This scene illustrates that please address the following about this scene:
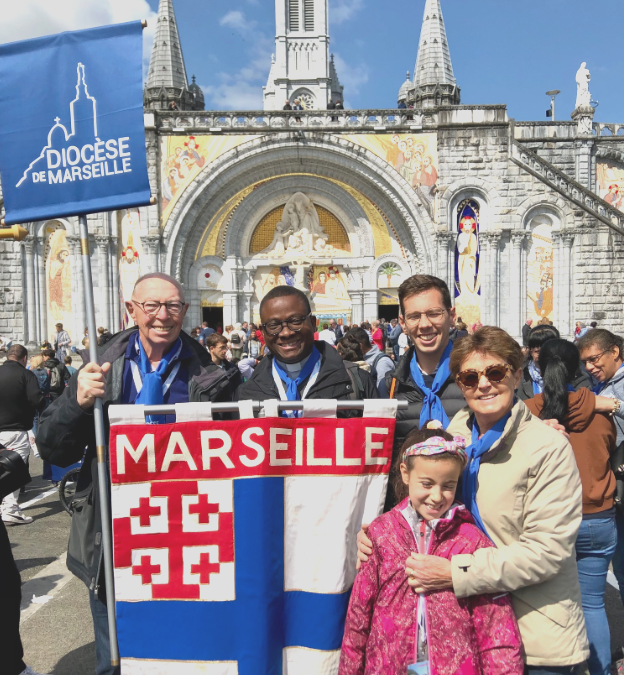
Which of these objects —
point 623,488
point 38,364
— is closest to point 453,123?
point 38,364

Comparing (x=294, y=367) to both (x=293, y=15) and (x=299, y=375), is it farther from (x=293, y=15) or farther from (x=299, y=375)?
(x=293, y=15)

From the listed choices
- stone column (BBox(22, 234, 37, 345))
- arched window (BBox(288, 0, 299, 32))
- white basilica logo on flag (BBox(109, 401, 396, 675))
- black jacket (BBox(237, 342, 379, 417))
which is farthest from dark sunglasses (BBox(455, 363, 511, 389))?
arched window (BBox(288, 0, 299, 32))

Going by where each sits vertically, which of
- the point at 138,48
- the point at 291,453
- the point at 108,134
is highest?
the point at 138,48

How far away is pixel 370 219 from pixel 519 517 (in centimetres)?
1947

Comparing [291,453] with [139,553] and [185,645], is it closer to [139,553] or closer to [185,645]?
[139,553]

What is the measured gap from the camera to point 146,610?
2570mm

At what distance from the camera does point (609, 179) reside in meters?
22.4

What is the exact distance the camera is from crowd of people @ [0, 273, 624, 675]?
2.16 meters

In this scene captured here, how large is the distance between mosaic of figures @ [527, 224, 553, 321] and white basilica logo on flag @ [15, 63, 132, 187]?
19072 mm

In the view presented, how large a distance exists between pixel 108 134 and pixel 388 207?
1863 centimetres

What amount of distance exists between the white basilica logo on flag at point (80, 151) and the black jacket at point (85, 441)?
0.88m

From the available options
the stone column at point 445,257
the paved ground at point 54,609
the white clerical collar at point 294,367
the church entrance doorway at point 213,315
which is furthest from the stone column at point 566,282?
the white clerical collar at point 294,367

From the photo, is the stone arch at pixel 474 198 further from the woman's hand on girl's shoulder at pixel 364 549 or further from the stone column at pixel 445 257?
the woman's hand on girl's shoulder at pixel 364 549

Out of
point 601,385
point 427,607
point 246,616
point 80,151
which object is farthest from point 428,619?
point 80,151
